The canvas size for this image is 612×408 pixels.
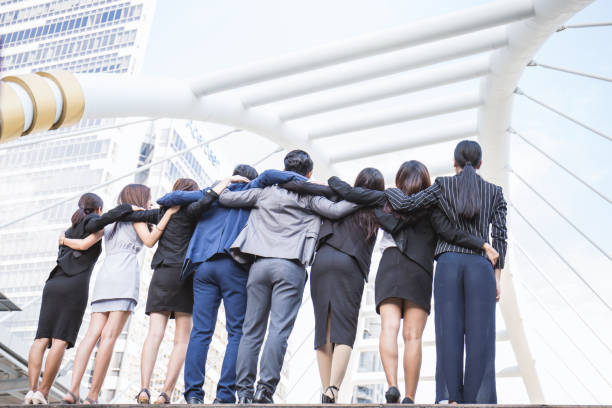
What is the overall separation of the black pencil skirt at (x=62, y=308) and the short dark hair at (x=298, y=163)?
2.13 m

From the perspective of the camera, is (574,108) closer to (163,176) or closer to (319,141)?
(319,141)

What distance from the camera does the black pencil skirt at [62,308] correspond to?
18.1 feet

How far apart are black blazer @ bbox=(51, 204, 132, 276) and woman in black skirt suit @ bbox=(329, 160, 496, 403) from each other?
92.8 inches

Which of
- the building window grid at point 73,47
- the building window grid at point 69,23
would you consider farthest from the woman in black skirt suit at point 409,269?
the building window grid at point 69,23

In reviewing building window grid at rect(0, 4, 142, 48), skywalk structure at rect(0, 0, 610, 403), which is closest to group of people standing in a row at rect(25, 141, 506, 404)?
skywalk structure at rect(0, 0, 610, 403)

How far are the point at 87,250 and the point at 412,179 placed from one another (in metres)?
3.04

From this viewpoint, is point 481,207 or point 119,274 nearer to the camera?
point 481,207

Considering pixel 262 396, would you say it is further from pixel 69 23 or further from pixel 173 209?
pixel 69 23

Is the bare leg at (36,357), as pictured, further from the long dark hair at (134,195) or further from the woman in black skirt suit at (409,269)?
the woman in black skirt suit at (409,269)

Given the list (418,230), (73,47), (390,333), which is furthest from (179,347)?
(73,47)

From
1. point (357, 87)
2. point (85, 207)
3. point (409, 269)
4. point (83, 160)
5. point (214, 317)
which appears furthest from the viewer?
point (83, 160)

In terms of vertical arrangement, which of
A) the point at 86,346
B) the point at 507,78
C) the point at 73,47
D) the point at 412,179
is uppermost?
the point at 73,47

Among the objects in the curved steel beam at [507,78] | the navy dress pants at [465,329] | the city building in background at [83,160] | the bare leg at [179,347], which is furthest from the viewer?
the city building in background at [83,160]

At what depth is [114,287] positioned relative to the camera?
18.1 ft
